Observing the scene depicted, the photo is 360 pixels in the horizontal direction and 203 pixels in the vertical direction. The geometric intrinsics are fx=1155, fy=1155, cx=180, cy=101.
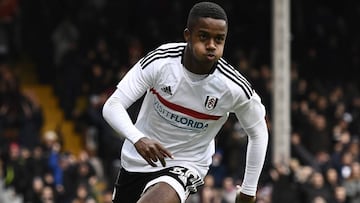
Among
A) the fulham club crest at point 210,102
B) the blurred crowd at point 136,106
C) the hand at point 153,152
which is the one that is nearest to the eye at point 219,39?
the fulham club crest at point 210,102

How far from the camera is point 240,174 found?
1859 centimetres

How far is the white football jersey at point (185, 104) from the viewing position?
7.73 metres

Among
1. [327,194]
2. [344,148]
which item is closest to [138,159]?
[327,194]

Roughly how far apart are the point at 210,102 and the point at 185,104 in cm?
17

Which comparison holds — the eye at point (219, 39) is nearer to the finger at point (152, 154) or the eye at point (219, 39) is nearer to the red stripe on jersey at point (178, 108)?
the red stripe on jersey at point (178, 108)

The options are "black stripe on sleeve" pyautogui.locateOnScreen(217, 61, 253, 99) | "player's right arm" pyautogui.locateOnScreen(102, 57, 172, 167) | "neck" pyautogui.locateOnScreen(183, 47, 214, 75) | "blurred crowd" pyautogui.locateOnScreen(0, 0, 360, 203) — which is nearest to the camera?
"player's right arm" pyautogui.locateOnScreen(102, 57, 172, 167)

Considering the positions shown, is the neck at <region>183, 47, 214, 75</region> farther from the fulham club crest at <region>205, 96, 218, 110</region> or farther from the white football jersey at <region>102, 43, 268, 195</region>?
the fulham club crest at <region>205, 96, 218, 110</region>

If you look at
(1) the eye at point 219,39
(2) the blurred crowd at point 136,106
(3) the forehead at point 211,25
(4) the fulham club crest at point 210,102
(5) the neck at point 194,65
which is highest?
(3) the forehead at point 211,25

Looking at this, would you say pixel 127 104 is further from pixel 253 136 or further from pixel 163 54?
pixel 253 136

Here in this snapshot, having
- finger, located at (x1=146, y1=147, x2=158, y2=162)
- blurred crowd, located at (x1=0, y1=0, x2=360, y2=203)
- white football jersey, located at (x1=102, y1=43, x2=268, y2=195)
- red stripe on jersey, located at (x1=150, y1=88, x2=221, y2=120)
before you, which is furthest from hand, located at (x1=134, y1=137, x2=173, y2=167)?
blurred crowd, located at (x1=0, y1=0, x2=360, y2=203)

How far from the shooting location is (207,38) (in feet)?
24.3

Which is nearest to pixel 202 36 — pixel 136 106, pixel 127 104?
pixel 127 104

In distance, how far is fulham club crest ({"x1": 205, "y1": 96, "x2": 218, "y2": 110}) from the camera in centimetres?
781

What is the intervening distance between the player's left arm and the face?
0.50 m
